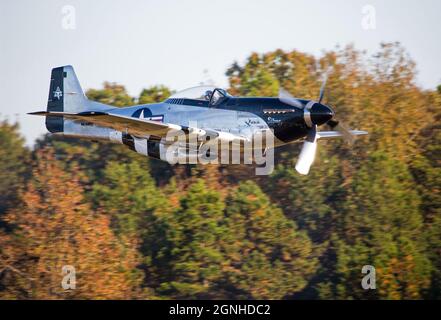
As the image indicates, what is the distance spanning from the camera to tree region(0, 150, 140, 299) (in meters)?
32.9

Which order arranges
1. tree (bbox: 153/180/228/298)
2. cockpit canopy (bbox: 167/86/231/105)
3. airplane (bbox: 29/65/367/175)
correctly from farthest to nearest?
tree (bbox: 153/180/228/298)
cockpit canopy (bbox: 167/86/231/105)
airplane (bbox: 29/65/367/175)

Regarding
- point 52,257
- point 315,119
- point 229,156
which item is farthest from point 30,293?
point 315,119

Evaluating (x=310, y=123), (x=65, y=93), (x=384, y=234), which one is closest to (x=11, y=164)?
(x=384, y=234)

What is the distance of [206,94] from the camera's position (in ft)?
70.7

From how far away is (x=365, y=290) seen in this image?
121 feet

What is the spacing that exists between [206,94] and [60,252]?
14.5 metres

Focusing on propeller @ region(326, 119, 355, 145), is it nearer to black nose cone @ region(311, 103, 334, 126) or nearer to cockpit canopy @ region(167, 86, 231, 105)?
black nose cone @ region(311, 103, 334, 126)

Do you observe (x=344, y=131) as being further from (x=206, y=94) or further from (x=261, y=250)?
(x=261, y=250)

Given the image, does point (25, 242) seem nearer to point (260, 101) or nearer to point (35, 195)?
point (35, 195)

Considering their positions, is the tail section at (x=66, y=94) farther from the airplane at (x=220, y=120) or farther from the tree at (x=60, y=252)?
the tree at (x=60, y=252)
